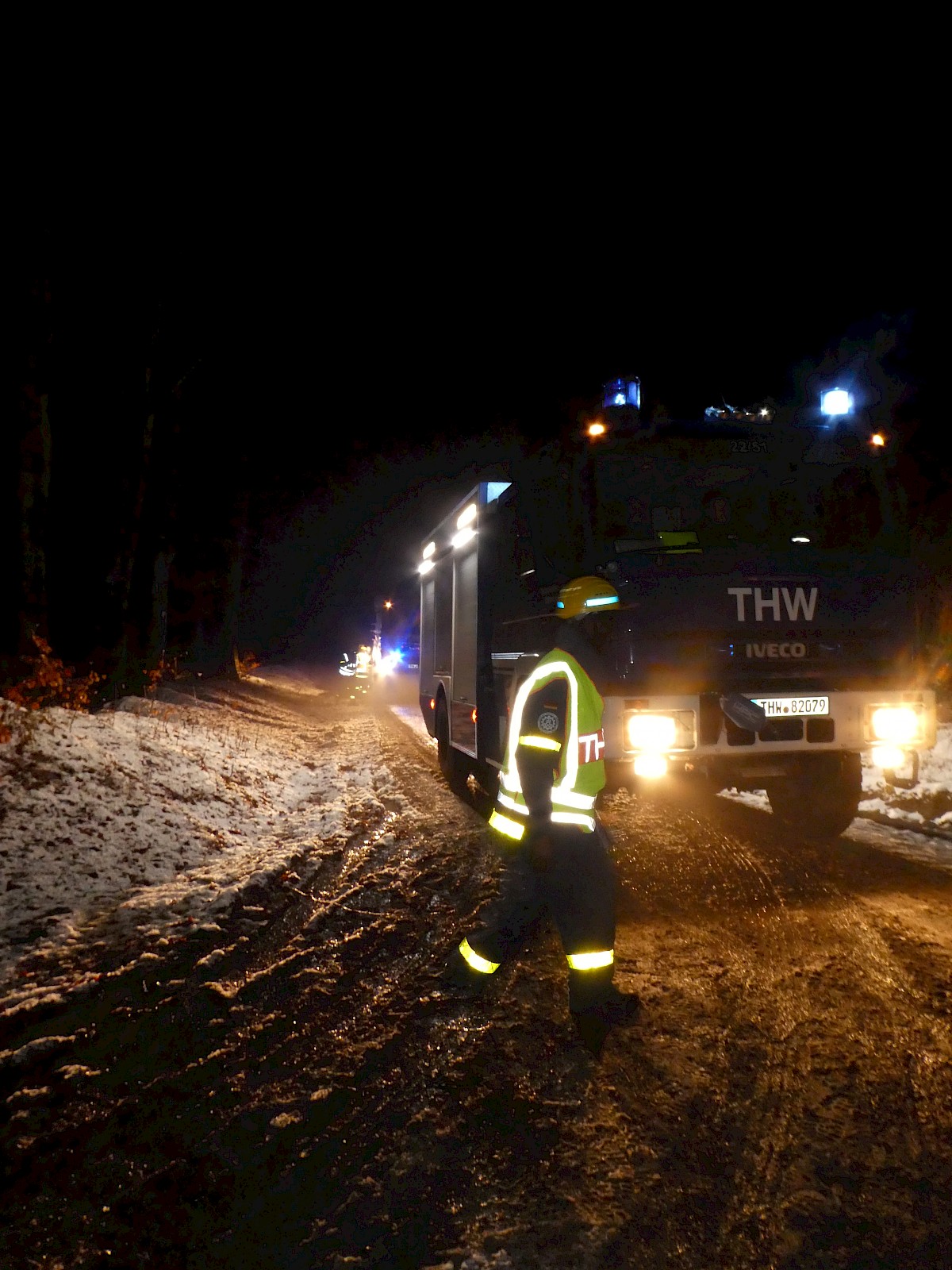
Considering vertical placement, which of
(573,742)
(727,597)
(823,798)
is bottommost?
(823,798)

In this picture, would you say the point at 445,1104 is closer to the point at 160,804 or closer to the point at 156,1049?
the point at 156,1049

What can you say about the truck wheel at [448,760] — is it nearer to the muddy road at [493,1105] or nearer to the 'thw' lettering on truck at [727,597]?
the 'thw' lettering on truck at [727,597]

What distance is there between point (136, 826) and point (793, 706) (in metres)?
5.20

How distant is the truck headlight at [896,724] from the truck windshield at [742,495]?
1248 mm

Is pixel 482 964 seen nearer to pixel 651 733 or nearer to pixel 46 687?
pixel 651 733

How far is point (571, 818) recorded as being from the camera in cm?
373

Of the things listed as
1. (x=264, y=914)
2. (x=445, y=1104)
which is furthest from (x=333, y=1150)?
(x=264, y=914)

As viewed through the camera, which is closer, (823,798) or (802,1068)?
(802,1068)

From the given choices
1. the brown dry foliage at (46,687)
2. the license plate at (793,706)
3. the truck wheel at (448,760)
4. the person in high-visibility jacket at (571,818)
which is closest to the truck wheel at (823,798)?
the license plate at (793,706)

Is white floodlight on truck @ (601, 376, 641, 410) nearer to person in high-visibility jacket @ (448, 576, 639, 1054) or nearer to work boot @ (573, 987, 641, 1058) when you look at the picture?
person in high-visibility jacket @ (448, 576, 639, 1054)

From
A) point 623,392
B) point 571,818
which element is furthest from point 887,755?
point 623,392

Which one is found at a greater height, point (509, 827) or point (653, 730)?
point (653, 730)

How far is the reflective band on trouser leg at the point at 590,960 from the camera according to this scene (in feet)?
11.8

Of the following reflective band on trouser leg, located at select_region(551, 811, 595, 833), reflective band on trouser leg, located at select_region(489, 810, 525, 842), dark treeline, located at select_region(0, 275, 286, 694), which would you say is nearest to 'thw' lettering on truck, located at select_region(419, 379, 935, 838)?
reflective band on trouser leg, located at select_region(489, 810, 525, 842)
